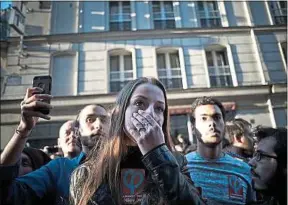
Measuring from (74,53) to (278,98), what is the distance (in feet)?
28.2

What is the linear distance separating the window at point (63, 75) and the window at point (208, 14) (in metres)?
6.14

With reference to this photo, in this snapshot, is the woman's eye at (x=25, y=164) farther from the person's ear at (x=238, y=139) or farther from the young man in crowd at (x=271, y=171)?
the person's ear at (x=238, y=139)

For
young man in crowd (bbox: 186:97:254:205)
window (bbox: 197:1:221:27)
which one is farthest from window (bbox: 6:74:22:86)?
young man in crowd (bbox: 186:97:254:205)

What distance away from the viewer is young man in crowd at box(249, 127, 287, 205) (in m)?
2.07

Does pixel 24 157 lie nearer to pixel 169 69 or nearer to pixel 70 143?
pixel 70 143

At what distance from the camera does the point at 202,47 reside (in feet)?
37.2

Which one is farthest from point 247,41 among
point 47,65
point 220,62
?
point 47,65

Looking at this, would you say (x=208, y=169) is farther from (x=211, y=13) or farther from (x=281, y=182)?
(x=211, y=13)

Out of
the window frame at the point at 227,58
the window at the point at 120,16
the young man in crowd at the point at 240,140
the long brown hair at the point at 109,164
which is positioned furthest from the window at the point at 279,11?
the long brown hair at the point at 109,164

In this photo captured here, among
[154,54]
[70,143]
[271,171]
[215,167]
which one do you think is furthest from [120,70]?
[271,171]

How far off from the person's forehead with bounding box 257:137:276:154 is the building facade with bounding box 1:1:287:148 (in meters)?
7.75

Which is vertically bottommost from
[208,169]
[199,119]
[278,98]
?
[208,169]

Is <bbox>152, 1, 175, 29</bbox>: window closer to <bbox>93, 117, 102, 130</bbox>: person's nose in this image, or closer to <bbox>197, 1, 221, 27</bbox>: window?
<bbox>197, 1, 221, 27</bbox>: window

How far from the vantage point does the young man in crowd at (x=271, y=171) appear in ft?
6.78
